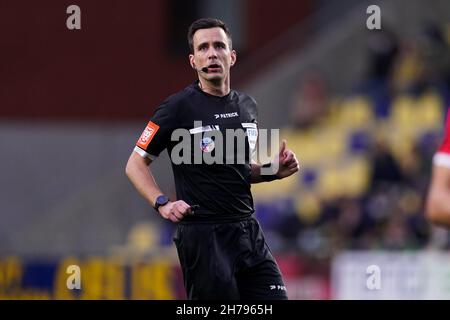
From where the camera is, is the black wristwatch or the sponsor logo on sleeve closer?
the black wristwatch

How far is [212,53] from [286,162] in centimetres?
77

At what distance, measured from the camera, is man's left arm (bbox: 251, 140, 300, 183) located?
684 cm

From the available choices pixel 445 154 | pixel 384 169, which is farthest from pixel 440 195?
pixel 384 169

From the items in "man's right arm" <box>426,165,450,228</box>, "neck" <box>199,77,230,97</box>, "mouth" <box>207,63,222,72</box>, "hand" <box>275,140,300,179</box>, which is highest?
"mouth" <box>207,63,222,72</box>

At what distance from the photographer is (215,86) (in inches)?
268

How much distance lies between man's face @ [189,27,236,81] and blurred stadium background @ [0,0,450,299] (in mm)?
5738

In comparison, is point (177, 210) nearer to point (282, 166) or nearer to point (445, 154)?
point (282, 166)

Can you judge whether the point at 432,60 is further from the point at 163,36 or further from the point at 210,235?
the point at 210,235

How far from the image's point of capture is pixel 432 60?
1552cm

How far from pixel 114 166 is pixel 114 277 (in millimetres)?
6234

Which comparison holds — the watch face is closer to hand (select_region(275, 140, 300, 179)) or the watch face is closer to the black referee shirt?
the black referee shirt

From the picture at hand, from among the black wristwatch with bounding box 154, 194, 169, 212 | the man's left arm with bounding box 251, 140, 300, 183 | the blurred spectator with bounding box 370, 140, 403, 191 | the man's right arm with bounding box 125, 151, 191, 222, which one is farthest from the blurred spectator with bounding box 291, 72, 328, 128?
the black wristwatch with bounding box 154, 194, 169, 212

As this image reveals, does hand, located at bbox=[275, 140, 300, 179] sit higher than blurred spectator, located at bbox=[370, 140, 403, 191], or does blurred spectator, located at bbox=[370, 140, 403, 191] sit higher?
blurred spectator, located at bbox=[370, 140, 403, 191]

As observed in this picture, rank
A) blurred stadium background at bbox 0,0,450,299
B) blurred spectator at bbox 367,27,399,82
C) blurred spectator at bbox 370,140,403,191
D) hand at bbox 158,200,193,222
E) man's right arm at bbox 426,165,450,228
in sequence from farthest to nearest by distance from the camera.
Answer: blurred spectator at bbox 367,27,399,82 → blurred spectator at bbox 370,140,403,191 → blurred stadium background at bbox 0,0,450,299 → hand at bbox 158,200,193,222 → man's right arm at bbox 426,165,450,228
